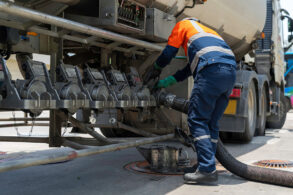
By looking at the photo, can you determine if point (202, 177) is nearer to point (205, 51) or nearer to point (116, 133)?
point (205, 51)

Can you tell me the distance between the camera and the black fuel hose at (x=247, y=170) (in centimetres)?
364

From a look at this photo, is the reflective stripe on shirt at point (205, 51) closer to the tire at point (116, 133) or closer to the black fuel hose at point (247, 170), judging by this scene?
the black fuel hose at point (247, 170)

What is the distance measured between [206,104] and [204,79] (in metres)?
0.23

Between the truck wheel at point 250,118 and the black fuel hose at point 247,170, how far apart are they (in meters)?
2.62

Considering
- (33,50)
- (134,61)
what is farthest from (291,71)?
Answer: (33,50)

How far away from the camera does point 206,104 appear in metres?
3.66

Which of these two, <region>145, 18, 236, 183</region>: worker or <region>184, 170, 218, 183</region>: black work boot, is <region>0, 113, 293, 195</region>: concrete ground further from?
<region>145, 18, 236, 183</region>: worker

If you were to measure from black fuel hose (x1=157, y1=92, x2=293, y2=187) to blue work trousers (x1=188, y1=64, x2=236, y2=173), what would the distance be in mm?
402

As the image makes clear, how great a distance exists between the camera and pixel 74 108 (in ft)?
10.5

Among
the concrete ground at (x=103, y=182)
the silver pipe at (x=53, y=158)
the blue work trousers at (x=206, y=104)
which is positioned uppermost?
the blue work trousers at (x=206, y=104)

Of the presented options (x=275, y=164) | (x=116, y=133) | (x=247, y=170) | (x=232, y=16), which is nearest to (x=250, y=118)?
(x=232, y=16)

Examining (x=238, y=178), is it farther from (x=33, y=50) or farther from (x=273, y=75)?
(x=273, y=75)

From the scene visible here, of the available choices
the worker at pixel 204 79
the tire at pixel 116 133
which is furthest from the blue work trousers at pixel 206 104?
the tire at pixel 116 133

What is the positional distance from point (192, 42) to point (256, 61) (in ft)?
16.8
